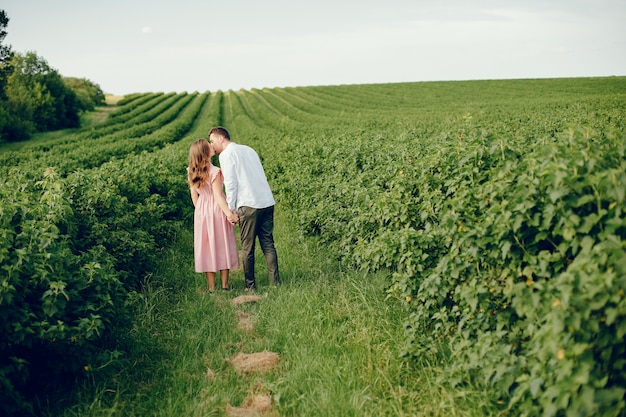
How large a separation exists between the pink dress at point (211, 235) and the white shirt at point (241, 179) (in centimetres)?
28

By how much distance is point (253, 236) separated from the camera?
628cm

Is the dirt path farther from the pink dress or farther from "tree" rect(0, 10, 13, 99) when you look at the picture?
"tree" rect(0, 10, 13, 99)

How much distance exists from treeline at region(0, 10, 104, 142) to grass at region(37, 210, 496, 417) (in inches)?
1557

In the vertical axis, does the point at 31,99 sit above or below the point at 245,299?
above

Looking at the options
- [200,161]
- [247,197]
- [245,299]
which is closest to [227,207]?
[247,197]

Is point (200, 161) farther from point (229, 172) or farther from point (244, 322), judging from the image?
point (244, 322)

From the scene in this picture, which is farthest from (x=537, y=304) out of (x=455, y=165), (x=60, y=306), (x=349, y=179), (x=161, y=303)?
(x=349, y=179)

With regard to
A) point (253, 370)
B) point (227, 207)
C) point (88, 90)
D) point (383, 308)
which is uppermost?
point (88, 90)

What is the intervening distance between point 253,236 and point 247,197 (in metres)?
0.52

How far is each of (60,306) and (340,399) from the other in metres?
2.21

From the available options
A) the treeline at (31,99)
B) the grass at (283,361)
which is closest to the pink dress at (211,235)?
the grass at (283,361)

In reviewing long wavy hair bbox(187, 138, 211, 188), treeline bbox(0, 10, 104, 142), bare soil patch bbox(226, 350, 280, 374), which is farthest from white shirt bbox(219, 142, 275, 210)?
treeline bbox(0, 10, 104, 142)

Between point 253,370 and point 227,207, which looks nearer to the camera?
point 253,370

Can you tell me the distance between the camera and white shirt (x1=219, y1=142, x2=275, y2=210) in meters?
6.12
